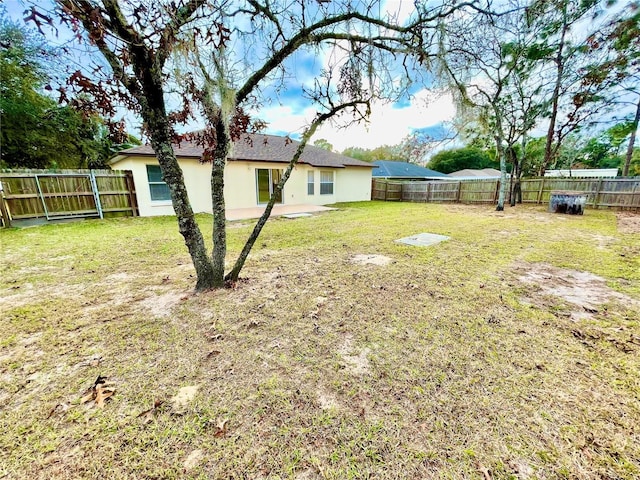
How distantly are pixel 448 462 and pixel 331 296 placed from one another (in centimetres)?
199

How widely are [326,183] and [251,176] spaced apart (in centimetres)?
433

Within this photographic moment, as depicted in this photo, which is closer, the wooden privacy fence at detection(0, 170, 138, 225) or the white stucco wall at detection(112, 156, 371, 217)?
the wooden privacy fence at detection(0, 170, 138, 225)

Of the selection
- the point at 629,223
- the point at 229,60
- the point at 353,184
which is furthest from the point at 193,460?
the point at 353,184

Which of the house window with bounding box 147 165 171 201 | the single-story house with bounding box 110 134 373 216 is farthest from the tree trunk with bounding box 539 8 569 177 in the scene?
the house window with bounding box 147 165 171 201

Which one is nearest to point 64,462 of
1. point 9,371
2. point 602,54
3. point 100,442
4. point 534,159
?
point 100,442

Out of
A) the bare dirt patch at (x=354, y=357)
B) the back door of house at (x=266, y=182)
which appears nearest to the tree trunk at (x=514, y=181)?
the back door of house at (x=266, y=182)

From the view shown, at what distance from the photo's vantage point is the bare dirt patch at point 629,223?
6688 millimetres

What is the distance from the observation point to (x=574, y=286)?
3.34 meters

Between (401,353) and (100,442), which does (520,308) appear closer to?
(401,353)

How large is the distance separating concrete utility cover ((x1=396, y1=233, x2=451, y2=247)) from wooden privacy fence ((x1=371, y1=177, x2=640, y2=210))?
9.93 meters

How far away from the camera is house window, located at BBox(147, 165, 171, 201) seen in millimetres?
9156

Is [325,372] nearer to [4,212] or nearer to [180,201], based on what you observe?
[180,201]

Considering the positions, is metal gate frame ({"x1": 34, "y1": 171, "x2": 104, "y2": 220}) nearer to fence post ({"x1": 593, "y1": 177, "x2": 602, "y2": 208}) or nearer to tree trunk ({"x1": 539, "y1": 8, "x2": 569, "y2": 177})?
tree trunk ({"x1": 539, "y1": 8, "x2": 569, "y2": 177})

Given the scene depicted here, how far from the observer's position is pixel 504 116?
12.2 meters
